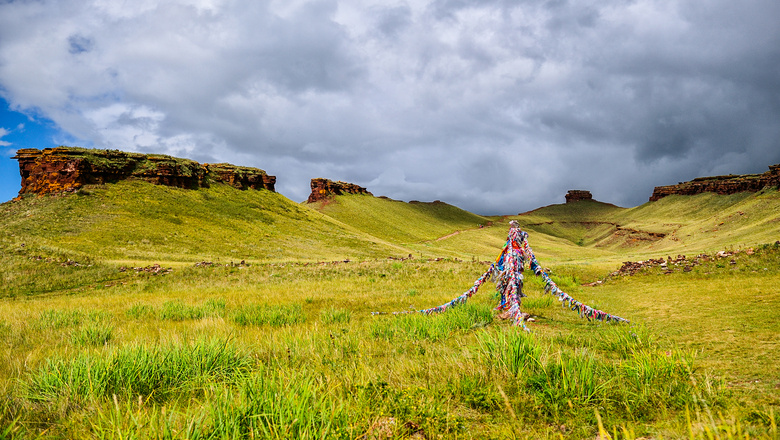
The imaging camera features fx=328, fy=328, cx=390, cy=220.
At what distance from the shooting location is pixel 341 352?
4199 mm

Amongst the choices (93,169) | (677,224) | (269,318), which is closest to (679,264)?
(269,318)

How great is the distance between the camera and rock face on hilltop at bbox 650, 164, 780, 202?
88.5 m

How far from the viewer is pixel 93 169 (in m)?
51.1

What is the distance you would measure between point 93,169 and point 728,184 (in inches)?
6894

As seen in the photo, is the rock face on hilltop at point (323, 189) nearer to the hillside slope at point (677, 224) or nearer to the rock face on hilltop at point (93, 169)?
the rock face on hilltop at point (93, 169)

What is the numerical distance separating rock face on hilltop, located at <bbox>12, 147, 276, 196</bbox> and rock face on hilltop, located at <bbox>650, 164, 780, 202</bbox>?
13236 cm

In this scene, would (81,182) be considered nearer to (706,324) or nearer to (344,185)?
(706,324)

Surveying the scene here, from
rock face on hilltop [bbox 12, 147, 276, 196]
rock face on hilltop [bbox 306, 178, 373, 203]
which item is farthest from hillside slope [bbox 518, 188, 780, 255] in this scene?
rock face on hilltop [bbox 306, 178, 373, 203]

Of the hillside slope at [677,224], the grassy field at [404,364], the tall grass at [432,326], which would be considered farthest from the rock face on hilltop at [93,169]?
the hillside slope at [677,224]

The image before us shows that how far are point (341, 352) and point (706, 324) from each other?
6.69 m

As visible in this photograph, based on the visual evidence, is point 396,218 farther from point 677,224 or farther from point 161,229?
point 161,229

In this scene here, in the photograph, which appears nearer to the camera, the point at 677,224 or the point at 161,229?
the point at 161,229

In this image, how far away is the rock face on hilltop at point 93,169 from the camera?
158 feet

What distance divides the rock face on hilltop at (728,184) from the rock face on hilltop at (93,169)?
132364 mm
